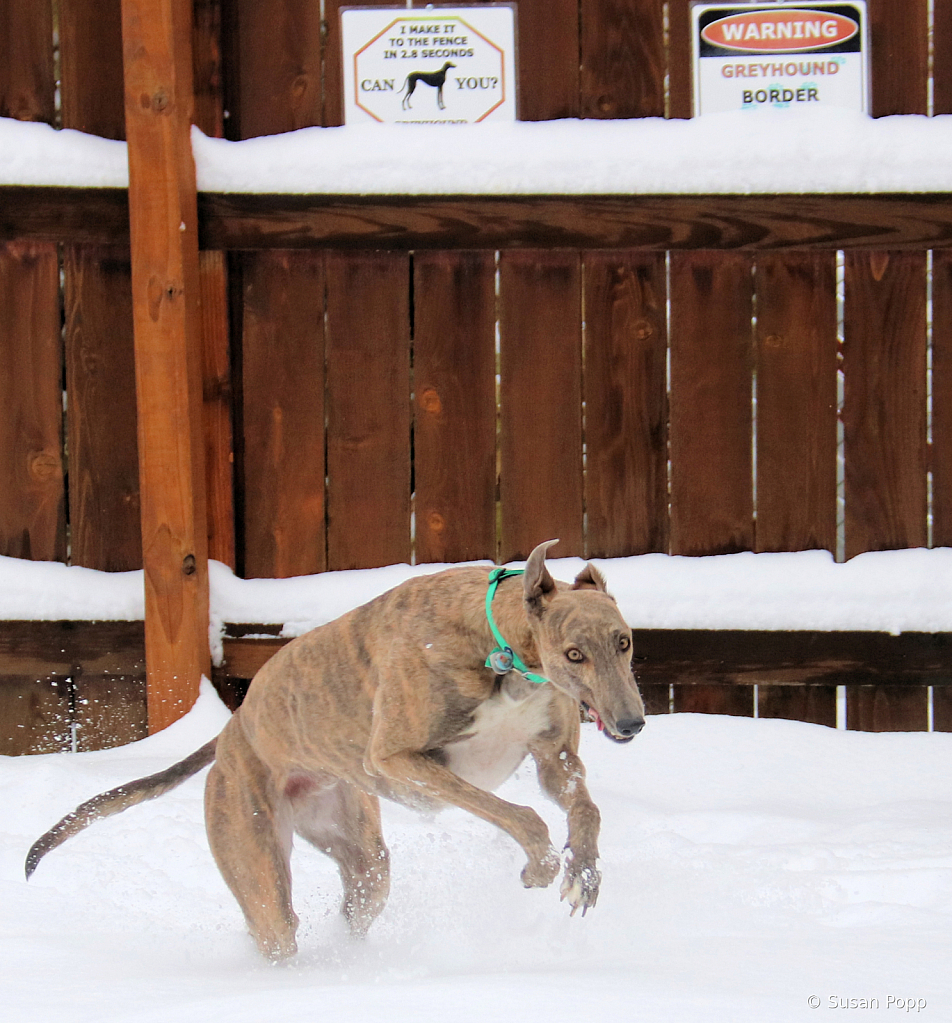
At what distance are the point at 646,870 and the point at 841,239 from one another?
2.47 metres

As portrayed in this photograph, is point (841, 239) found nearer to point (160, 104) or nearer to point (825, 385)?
point (825, 385)

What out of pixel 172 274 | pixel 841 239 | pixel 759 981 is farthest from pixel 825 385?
pixel 759 981

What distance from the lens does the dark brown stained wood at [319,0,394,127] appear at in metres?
4.40

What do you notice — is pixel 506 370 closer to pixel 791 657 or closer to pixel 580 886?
pixel 791 657

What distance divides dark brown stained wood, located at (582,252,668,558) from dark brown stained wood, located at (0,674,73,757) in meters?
2.11

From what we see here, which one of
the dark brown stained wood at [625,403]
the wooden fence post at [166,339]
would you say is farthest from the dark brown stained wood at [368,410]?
the dark brown stained wood at [625,403]

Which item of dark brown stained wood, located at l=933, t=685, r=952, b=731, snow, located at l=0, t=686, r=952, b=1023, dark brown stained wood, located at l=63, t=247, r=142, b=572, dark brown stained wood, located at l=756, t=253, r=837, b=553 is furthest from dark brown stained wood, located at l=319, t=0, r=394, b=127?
dark brown stained wood, located at l=933, t=685, r=952, b=731

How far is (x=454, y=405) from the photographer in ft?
14.5

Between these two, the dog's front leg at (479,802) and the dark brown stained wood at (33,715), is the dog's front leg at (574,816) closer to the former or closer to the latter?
the dog's front leg at (479,802)

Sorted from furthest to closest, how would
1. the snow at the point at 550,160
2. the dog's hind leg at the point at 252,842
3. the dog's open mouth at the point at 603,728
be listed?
the snow at the point at 550,160
the dog's hind leg at the point at 252,842
the dog's open mouth at the point at 603,728

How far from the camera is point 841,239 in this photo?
14.1ft

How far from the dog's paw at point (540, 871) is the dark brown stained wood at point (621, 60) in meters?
2.93

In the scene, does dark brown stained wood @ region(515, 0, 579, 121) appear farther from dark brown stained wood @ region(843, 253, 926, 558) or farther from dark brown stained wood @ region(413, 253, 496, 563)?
dark brown stained wood @ region(843, 253, 926, 558)

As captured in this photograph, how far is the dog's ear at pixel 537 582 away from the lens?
2.46 metres
